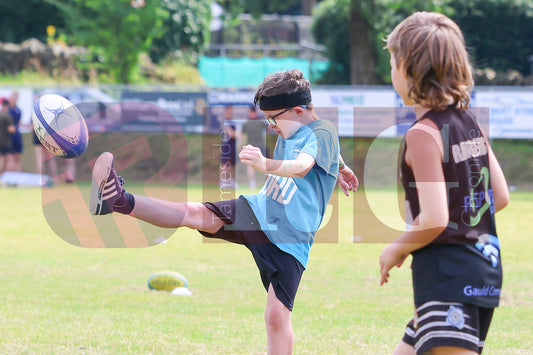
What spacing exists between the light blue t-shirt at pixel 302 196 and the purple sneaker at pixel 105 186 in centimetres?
86

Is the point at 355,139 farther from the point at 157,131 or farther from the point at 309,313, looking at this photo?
the point at 309,313

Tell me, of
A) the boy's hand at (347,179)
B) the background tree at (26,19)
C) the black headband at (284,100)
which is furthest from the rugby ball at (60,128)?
the background tree at (26,19)

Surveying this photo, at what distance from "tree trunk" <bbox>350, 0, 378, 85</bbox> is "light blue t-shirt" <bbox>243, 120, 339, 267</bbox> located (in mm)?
21395

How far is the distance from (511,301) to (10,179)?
14950 mm

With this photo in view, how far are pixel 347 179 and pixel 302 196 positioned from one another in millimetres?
564

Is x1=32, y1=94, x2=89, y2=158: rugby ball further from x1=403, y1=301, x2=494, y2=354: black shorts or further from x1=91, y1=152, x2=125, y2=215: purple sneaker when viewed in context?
x1=403, y1=301, x2=494, y2=354: black shorts

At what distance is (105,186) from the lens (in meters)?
4.18

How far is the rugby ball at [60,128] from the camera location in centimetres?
515

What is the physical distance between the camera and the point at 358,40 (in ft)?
82.8

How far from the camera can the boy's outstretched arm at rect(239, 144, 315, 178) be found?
3.60 metres

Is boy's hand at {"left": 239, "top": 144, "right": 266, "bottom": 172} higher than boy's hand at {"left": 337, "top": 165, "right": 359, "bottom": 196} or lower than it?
higher

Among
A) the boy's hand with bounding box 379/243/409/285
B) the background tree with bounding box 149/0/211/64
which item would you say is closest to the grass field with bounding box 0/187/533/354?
the boy's hand with bounding box 379/243/409/285

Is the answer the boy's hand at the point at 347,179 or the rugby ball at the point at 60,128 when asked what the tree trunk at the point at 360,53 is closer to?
the rugby ball at the point at 60,128

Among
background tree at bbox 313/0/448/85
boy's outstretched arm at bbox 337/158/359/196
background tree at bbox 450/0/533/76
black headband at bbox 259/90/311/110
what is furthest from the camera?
background tree at bbox 450/0/533/76
